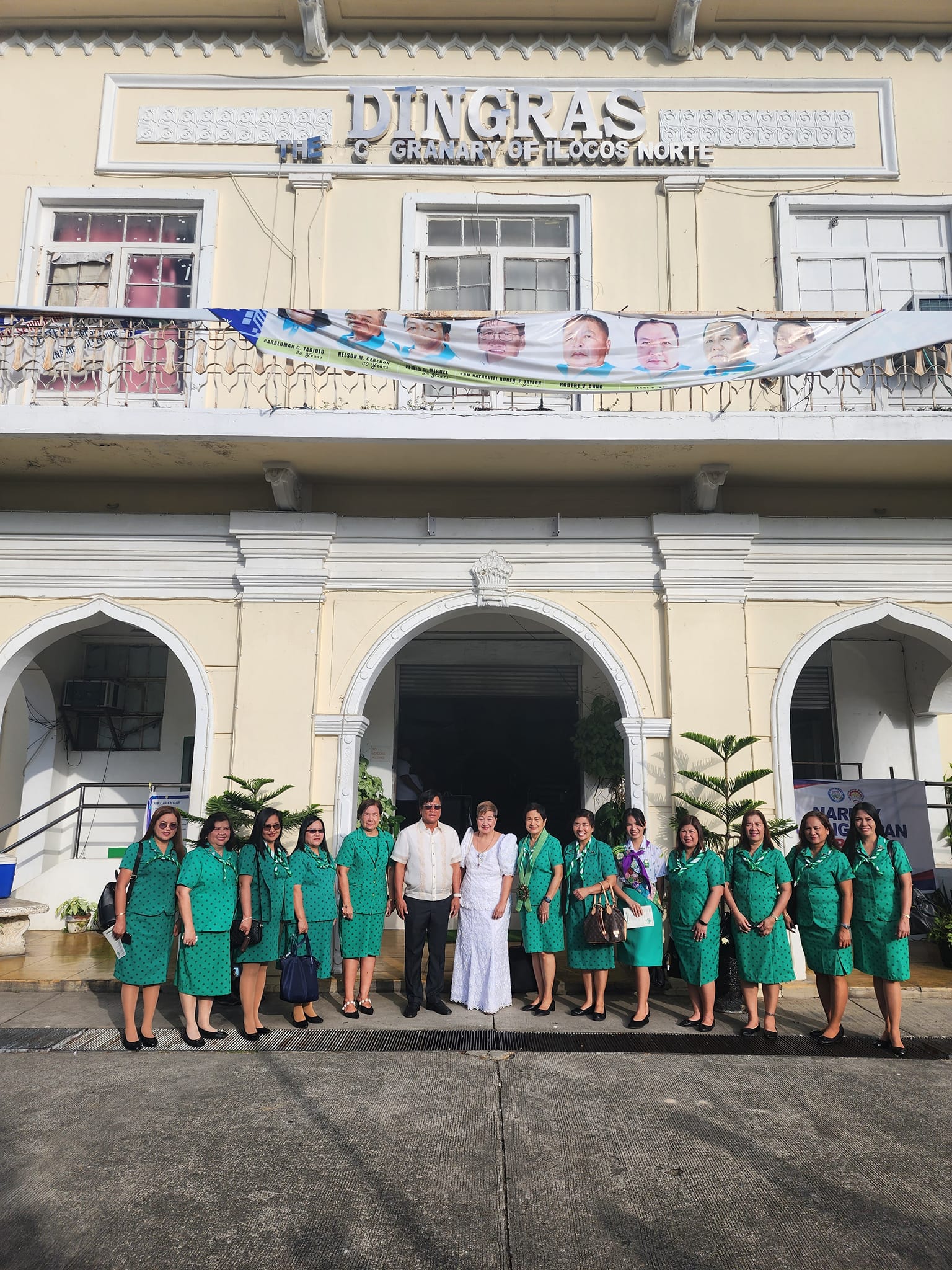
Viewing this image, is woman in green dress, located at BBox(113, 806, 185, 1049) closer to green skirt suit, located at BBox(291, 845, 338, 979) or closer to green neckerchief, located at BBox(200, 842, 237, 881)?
green neckerchief, located at BBox(200, 842, 237, 881)

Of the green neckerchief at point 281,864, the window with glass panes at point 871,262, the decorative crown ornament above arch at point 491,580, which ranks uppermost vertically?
the window with glass panes at point 871,262

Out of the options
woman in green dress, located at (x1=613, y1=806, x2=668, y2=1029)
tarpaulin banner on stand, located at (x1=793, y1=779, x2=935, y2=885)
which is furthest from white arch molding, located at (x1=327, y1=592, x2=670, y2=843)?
tarpaulin banner on stand, located at (x1=793, y1=779, x2=935, y2=885)

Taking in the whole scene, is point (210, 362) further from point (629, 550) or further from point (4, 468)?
point (629, 550)

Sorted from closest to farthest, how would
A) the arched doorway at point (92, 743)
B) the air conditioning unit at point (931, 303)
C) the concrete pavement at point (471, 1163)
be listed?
the concrete pavement at point (471, 1163), the air conditioning unit at point (931, 303), the arched doorway at point (92, 743)

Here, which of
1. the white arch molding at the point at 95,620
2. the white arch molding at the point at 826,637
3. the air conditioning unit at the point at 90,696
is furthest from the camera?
the air conditioning unit at the point at 90,696

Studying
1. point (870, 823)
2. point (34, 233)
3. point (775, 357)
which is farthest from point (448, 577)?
point (34, 233)

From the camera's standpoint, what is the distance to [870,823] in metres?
5.57

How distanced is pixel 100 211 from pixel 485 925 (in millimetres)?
7373

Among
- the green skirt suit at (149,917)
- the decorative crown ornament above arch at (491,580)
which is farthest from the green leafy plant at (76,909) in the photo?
the decorative crown ornament above arch at (491,580)

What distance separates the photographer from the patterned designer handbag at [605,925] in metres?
5.84

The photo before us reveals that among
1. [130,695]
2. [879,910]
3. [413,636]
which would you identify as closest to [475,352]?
[413,636]

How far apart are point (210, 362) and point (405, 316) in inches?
68.3

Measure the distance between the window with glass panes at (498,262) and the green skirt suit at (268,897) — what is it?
17.3ft

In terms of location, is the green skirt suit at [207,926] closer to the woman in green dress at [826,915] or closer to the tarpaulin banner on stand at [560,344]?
the woman in green dress at [826,915]
